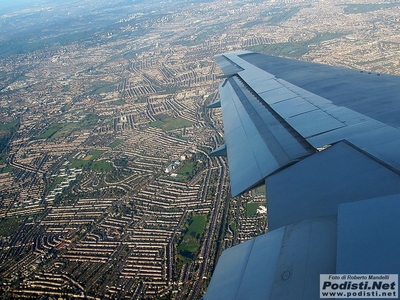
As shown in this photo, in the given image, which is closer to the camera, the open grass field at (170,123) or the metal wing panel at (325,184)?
the metal wing panel at (325,184)

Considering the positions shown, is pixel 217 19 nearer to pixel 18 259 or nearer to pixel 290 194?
pixel 18 259

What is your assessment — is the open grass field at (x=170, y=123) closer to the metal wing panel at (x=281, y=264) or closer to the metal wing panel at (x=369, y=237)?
the metal wing panel at (x=281, y=264)

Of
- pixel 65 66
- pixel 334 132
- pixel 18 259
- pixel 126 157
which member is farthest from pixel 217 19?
pixel 334 132

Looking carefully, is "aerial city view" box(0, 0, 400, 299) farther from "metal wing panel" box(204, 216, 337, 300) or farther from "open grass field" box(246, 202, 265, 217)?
"metal wing panel" box(204, 216, 337, 300)

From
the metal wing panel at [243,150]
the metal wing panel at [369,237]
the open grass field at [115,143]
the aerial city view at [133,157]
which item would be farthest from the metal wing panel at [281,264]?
the open grass field at [115,143]

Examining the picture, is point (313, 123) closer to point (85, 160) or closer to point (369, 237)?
point (369, 237)

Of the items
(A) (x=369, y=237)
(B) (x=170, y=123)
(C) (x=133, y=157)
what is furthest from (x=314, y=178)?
(B) (x=170, y=123)
